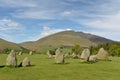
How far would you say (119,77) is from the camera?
104ft

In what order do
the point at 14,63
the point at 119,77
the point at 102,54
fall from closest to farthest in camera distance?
the point at 119,77 < the point at 14,63 < the point at 102,54

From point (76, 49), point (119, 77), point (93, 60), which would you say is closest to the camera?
point (119, 77)

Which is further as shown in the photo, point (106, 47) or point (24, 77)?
point (106, 47)

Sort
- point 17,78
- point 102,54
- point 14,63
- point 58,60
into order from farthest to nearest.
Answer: point 102,54
point 58,60
point 14,63
point 17,78

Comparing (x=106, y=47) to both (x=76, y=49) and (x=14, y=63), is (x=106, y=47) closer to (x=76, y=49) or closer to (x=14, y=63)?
(x=76, y=49)

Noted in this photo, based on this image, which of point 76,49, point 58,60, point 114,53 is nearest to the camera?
point 58,60

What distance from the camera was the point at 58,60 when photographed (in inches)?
1885

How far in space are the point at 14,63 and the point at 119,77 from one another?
55.4 feet

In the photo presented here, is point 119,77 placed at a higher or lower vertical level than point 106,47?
lower

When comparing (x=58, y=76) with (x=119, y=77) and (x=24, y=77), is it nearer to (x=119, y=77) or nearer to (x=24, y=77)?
(x=24, y=77)

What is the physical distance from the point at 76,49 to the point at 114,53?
97.6ft

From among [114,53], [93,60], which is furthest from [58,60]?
[114,53]

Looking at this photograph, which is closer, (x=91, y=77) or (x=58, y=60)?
(x=91, y=77)

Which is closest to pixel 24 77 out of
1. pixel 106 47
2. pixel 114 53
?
pixel 114 53
